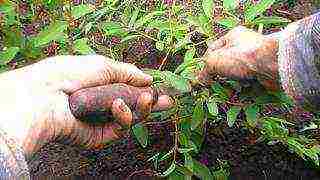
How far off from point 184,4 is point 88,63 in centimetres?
45

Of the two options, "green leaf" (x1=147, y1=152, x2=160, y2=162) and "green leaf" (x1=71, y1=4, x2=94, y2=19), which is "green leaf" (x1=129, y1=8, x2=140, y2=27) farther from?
"green leaf" (x1=147, y1=152, x2=160, y2=162)

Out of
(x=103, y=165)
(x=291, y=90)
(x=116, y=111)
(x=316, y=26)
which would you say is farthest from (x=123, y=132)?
(x=316, y=26)

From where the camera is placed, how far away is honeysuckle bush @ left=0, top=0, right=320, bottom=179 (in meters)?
2.04

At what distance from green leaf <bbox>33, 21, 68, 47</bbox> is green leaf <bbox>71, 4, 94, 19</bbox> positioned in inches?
1.6

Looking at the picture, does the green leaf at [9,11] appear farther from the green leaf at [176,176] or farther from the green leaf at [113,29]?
the green leaf at [176,176]

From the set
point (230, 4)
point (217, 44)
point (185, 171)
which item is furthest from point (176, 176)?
point (230, 4)

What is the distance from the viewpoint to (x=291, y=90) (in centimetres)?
180

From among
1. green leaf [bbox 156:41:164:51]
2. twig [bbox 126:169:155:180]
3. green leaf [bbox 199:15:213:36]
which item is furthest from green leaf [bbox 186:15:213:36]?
twig [bbox 126:169:155:180]

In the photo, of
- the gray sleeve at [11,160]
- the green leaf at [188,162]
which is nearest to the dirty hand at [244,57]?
the green leaf at [188,162]

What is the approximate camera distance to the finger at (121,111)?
1.91 metres

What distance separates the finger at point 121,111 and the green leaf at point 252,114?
0.30 metres

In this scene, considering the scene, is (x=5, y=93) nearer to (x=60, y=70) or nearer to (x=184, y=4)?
(x=60, y=70)

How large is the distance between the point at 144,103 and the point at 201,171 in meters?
0.27

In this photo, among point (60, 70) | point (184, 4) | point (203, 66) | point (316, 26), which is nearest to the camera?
point (316, 26)
